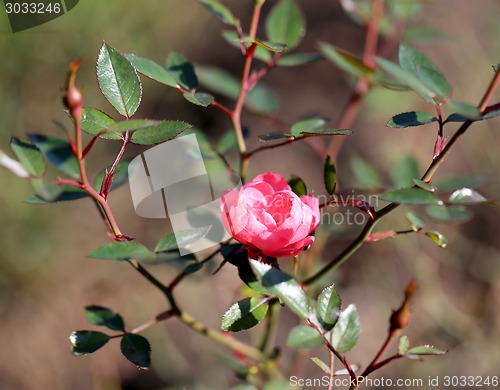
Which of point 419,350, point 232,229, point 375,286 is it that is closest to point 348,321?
point 419,350

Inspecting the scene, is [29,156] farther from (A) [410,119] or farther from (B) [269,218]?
(A) [410,119]

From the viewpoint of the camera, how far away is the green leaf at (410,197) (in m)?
0.52

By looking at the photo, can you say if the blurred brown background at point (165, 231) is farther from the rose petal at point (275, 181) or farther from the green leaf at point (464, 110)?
the green leaf at point (464, 110)

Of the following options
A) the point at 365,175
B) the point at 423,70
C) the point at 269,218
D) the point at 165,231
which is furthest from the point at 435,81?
the point at 165,231

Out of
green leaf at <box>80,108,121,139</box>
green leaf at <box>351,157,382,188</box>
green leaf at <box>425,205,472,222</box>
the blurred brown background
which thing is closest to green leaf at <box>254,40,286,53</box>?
green leaf at <box>80,108,121,139</box>

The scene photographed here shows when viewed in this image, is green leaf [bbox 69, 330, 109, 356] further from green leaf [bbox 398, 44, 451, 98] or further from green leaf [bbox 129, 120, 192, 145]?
green leaf [bbox 398, 44, 451, 98]

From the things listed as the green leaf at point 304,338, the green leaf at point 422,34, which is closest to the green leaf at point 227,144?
the green leaf at point 304,338

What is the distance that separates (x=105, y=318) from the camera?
753 mm

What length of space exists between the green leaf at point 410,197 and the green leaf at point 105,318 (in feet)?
1.33

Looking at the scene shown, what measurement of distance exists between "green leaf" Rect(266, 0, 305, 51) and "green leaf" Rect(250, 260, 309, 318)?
18.3 inches

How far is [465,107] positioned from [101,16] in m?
1.77

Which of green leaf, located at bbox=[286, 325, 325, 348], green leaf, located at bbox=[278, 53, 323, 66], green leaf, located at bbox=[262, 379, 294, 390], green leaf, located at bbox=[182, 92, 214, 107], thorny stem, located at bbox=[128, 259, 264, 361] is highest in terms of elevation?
green leaf, located at bbox=[182, 92, 214, 107]

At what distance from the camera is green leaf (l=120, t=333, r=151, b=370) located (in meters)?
0.67

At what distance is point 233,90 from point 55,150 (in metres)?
0.63
